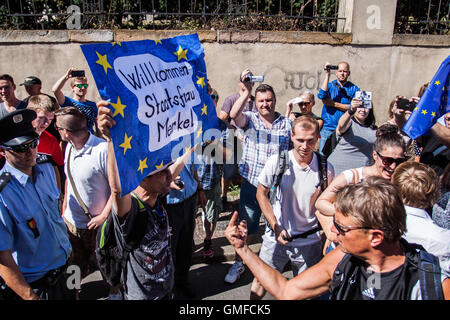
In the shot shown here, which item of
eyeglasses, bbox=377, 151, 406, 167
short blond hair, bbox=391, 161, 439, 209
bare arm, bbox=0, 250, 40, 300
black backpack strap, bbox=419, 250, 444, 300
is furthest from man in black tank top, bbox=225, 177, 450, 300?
bare arm, bbox=0, 250, 40, 300

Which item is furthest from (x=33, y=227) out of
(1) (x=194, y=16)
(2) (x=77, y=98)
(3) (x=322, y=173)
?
(1) (x=194, y=16)

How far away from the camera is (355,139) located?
4.12m

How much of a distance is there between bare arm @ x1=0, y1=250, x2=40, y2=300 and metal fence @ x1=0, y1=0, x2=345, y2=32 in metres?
5.19

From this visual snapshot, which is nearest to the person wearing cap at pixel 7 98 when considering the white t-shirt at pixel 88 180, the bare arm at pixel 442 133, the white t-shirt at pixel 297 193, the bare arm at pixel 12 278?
the white t-shirt at pixel 88 180

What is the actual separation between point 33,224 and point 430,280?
2.26 m

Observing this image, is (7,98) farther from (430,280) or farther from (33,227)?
(430,280)

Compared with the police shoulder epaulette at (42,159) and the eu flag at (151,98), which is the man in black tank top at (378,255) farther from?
the police shoulder epaulette at (42,159)

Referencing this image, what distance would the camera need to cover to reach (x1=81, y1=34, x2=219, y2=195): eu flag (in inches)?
77.2

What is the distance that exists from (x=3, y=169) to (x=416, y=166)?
8.92ft

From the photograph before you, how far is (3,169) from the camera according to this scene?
2346 millimetres

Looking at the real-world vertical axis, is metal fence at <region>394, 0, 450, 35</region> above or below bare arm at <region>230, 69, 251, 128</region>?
above

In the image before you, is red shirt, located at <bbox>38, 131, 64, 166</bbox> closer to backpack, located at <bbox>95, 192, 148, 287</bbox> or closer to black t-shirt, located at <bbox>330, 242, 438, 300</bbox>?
backpack, located at <bbox>95, 192, 148, 287</bbox>

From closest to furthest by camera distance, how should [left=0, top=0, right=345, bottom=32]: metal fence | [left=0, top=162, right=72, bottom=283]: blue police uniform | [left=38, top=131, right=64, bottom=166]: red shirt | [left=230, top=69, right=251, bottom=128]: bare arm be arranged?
[left=0, top=162, right=72, bottom=283]: blue police uniform → [left=38, top=131, right=64, bottom=166]: red shirt → [left=230, top=69, right=251, bottom=128]: bare arm → [left=0, top=0, right=345, bottom=32]: metal fence

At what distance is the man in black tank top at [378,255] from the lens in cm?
160
